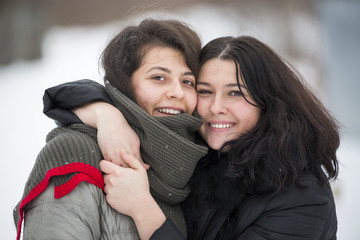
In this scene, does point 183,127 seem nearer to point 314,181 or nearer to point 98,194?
point 98,194

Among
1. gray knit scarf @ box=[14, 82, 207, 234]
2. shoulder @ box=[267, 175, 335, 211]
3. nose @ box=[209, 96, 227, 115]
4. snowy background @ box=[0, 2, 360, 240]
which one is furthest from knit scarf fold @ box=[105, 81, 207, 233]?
snowy background @ box=[0, 2, 360, 240]

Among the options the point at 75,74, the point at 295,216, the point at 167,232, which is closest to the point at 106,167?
the point at 167,232

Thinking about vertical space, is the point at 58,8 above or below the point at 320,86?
above

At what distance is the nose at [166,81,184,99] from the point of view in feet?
6.07

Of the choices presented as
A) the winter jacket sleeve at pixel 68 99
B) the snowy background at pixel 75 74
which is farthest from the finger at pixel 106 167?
the snowy background at pixel 75 74

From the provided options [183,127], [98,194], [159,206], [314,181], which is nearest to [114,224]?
[98,194]

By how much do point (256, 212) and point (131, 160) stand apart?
0.59 metres

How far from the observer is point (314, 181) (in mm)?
1841

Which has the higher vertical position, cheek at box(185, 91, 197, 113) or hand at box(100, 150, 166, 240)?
cheek at box(185, 91, 197, 113)

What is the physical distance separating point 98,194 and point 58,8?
5.10 metres

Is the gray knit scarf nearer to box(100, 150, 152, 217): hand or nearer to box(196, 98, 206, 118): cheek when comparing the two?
box(100, 150, 152, 217): hand

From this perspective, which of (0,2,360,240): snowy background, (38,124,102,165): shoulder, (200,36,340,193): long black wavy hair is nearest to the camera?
(38,124,102,165): shoulder

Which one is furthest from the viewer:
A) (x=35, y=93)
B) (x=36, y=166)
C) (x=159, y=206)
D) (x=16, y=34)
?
(x=16, y=34)

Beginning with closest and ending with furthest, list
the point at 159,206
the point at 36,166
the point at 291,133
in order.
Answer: the point at 36,166 → the point at 159,206 → the point at 291,133
